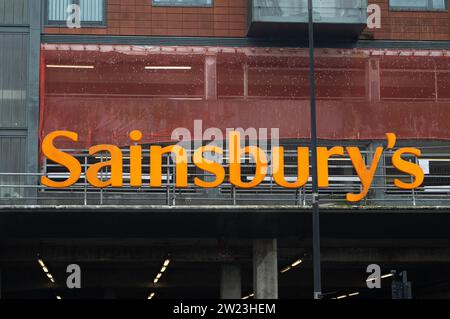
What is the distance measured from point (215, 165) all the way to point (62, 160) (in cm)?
501

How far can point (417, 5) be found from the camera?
121 feet

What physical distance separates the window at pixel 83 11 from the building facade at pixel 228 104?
0.18 ft

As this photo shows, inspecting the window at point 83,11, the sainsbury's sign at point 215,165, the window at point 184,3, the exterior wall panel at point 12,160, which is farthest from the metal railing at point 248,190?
the window at point 184,3

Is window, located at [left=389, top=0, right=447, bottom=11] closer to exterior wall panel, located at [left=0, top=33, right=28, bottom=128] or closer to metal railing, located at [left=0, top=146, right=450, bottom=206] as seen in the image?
metal railing, located at [left=0, top=146, right=450, bottom=206]

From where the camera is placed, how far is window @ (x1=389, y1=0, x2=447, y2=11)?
121 ft

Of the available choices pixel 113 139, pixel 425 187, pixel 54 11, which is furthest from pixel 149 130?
pixel 425 187

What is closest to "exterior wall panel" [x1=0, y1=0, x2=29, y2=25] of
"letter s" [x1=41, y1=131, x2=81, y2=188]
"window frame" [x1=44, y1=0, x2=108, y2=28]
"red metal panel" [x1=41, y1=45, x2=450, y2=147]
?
"window frame" [x1=44, y1=0, x2=108, y2=28]

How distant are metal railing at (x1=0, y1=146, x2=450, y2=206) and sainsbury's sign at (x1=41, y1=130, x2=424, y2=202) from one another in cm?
60

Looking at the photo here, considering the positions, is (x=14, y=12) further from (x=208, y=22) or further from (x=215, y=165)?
(x=215, y=165)

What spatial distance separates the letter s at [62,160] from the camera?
3023cm

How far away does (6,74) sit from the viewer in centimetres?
3481

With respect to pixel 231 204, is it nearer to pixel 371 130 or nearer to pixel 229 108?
pixel 229 108

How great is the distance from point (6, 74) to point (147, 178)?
6556mm

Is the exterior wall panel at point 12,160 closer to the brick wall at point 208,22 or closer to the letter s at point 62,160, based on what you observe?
the letter s at point 62,160
